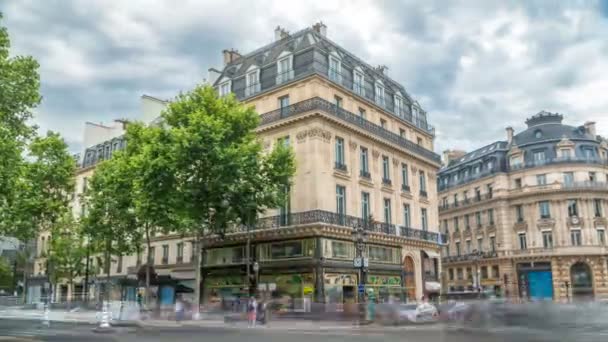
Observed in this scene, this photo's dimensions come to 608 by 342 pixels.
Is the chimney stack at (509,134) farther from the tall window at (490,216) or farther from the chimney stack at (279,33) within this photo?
the chimney stack at (279,33)

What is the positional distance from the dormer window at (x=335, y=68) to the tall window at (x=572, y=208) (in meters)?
31.2

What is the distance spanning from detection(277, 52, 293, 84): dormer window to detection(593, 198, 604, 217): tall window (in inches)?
1397

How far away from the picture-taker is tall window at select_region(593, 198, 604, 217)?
51.4m

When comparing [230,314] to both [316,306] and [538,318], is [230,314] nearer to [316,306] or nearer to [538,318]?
[316,306]

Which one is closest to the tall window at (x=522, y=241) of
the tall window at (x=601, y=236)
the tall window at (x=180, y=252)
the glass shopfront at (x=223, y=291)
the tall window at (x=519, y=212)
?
the tall window at (x=519, y=212)

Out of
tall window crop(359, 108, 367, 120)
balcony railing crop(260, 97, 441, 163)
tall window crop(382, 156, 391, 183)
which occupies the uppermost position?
tall window crop(359, 108, 367, 120)

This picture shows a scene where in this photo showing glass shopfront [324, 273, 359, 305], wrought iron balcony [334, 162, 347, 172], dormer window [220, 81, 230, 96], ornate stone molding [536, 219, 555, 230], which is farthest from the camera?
ornate stone molding [536, 219, 555, 230]

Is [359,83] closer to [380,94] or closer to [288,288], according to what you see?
[380,94]

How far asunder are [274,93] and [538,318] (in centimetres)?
2617

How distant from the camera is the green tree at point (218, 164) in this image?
26.2 meters

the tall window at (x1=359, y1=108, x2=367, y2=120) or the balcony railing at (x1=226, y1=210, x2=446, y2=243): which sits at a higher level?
the tall window at (x1=359, y1=108, x2=367, y2=120)

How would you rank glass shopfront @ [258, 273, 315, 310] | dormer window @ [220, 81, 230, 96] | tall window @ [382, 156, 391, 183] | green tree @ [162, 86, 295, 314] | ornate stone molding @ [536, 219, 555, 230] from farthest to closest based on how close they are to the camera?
1. ornate stone molding @ [536, 219, 555, 230]
2. dormer window @ [220, 81, 230, 96]
3. tall window @ [382, 156, 391, 183]
4. glass shopfront @ [258, 273, 315, 310]
5. green tree @ [162, 86, 295, 314]

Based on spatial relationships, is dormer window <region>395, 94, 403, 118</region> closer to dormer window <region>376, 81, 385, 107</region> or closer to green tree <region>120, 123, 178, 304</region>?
dormer window <region>376, 81, 385, 107</region>

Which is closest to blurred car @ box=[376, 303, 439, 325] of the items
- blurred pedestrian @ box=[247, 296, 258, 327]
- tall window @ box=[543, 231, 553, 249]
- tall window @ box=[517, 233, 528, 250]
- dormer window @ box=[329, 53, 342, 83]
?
blurred pedestrian @ box=[247, 296, 258, 327]
